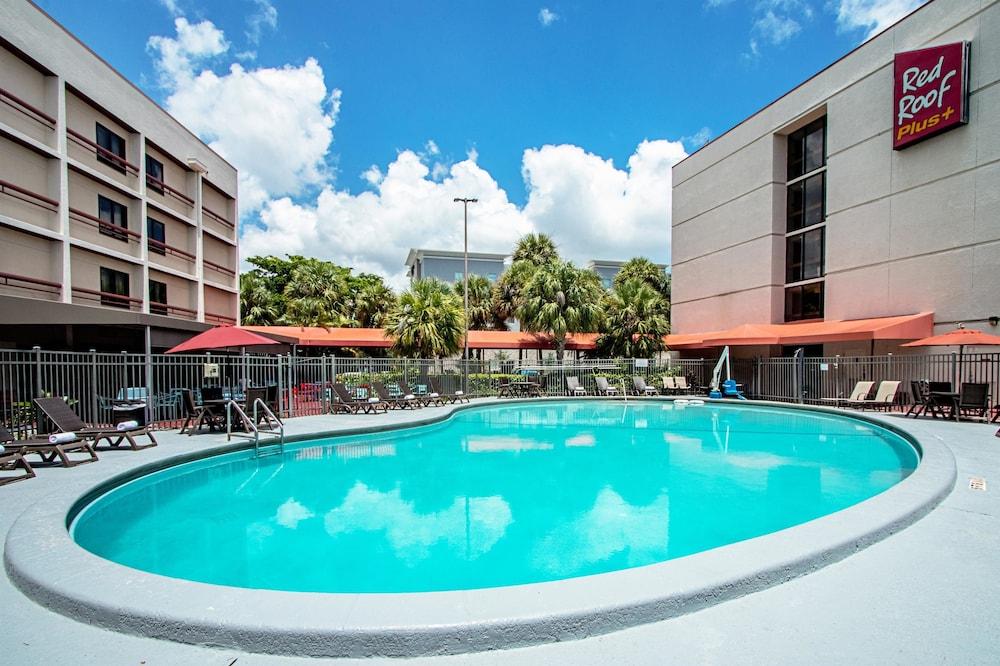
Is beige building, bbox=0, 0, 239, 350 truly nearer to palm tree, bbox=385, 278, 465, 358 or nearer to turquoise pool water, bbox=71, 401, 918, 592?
palm tree, bbox=385, 278, 465, 358

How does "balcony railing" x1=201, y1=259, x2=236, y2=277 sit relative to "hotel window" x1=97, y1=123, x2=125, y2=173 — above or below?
below

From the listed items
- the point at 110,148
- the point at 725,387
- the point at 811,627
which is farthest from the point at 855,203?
the point at 110,148

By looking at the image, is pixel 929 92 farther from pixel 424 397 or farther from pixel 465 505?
pixel 465 505

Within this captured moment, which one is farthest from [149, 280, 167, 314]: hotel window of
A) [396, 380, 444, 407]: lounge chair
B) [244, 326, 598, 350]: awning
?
[396, 380, 444, 407]: lounge chair

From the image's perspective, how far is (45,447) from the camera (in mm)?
7000

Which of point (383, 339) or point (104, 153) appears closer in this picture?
point (104, 153)

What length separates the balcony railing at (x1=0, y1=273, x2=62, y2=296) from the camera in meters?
15.0

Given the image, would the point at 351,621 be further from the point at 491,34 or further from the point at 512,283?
the point at 512,283

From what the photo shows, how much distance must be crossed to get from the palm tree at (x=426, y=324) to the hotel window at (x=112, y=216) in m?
10.9

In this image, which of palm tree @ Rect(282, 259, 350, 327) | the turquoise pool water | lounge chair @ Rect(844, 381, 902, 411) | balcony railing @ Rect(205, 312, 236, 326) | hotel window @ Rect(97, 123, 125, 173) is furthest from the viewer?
palm tree @ Rect(282, 259, 350, 327)

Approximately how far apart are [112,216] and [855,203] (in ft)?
93.8

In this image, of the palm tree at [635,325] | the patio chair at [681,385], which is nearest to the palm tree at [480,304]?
the palm tree at [635,325]

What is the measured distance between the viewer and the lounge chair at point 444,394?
17.9 meters

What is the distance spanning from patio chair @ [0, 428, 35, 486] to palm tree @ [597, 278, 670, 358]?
21865 millimetres
